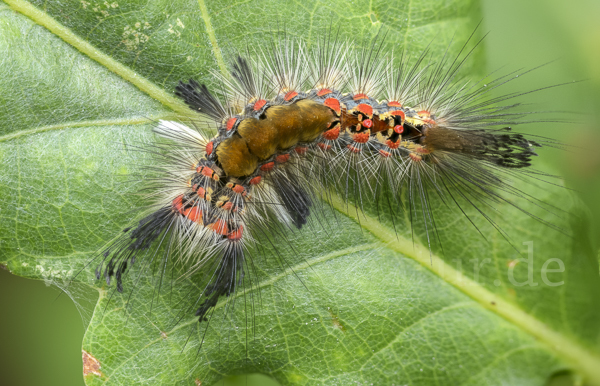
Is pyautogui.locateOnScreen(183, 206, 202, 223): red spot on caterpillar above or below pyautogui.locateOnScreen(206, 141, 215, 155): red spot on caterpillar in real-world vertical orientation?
below

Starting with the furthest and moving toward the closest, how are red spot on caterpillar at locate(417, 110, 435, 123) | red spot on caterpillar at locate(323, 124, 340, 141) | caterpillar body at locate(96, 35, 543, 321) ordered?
red spot on caterpillar at locate(417, 110, 435, 123) → red spot on caterpillar at locate(323, 124, 340, 141) → caterpillar body at locate(96, 35, 543, 321)

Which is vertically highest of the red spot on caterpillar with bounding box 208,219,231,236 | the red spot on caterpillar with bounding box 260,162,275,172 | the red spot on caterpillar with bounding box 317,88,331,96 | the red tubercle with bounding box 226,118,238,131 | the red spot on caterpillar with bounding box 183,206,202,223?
the red spot on caterpillar with bounding box 317,88,331,96

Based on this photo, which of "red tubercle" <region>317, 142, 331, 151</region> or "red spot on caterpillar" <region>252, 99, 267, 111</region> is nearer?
"red spot on caterpillar" <region>252, 99, 267, 111</region>

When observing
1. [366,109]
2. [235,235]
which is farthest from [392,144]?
[235,235]

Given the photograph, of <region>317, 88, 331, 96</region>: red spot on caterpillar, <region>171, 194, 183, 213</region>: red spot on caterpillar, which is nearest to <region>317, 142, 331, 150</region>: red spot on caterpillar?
<region>317, 88, 331, 96</region>: red spot on caterpillar

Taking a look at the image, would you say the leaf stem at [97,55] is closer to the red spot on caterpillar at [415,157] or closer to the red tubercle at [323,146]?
the red tubercle at [323,146]

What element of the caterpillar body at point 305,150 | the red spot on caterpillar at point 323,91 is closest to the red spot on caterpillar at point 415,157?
the caterpillar body at point 305,150

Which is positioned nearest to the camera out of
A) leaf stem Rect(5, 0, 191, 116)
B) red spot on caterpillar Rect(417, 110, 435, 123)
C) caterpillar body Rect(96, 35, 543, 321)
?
leaf stem Rect(5, 0, 191, 116)

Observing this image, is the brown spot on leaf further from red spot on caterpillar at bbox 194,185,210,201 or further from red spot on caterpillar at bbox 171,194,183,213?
red spot on caterpillar at bbox 194,185,210,201
